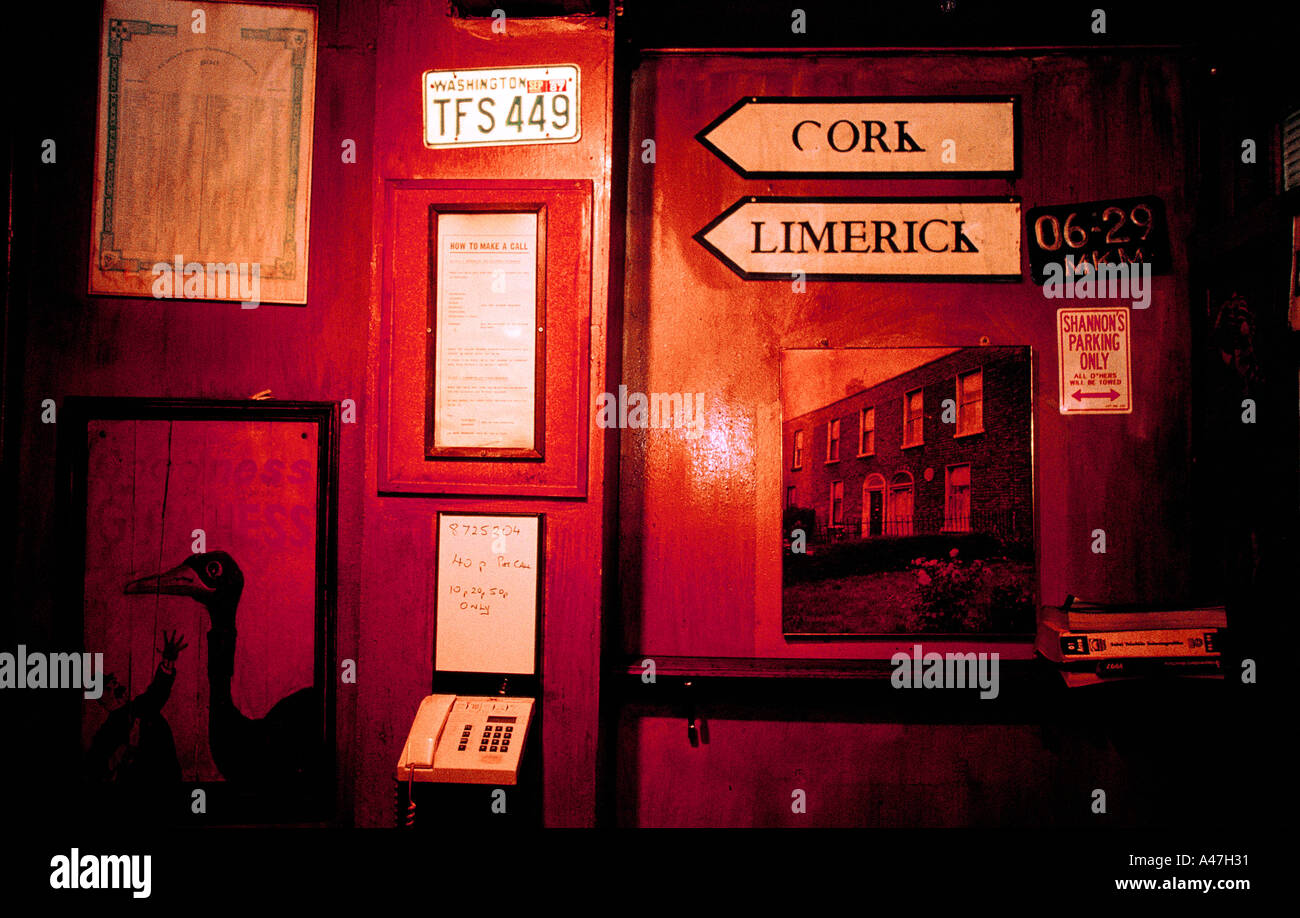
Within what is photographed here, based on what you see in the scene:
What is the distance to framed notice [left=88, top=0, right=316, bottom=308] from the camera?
2.36 m

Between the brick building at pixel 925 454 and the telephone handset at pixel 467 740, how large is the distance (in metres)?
1.31

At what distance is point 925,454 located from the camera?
8.23 ft

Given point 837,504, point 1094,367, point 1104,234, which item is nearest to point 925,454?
point 837,504

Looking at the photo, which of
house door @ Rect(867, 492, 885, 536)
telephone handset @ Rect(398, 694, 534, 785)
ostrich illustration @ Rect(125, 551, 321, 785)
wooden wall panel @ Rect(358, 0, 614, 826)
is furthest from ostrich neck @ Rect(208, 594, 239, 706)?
house door @ Rect(867, 492, 885, 536)

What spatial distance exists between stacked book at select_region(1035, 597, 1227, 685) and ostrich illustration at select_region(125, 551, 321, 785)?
106 inches

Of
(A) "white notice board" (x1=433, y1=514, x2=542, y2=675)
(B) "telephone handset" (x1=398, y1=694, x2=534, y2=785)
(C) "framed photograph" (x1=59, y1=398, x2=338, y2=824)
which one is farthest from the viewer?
(C) "framed photograph" (x1=59, y1=398, x2=338, y2=824)

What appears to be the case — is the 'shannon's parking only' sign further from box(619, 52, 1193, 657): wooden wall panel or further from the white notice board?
the white notice board

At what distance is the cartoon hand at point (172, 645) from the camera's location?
2301mm

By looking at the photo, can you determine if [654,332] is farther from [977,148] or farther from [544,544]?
[977,148]

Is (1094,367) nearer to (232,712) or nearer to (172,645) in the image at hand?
(232,712)

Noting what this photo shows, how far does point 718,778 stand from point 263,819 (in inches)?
65.7

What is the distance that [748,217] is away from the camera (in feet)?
8.46

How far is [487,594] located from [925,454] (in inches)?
68.1
